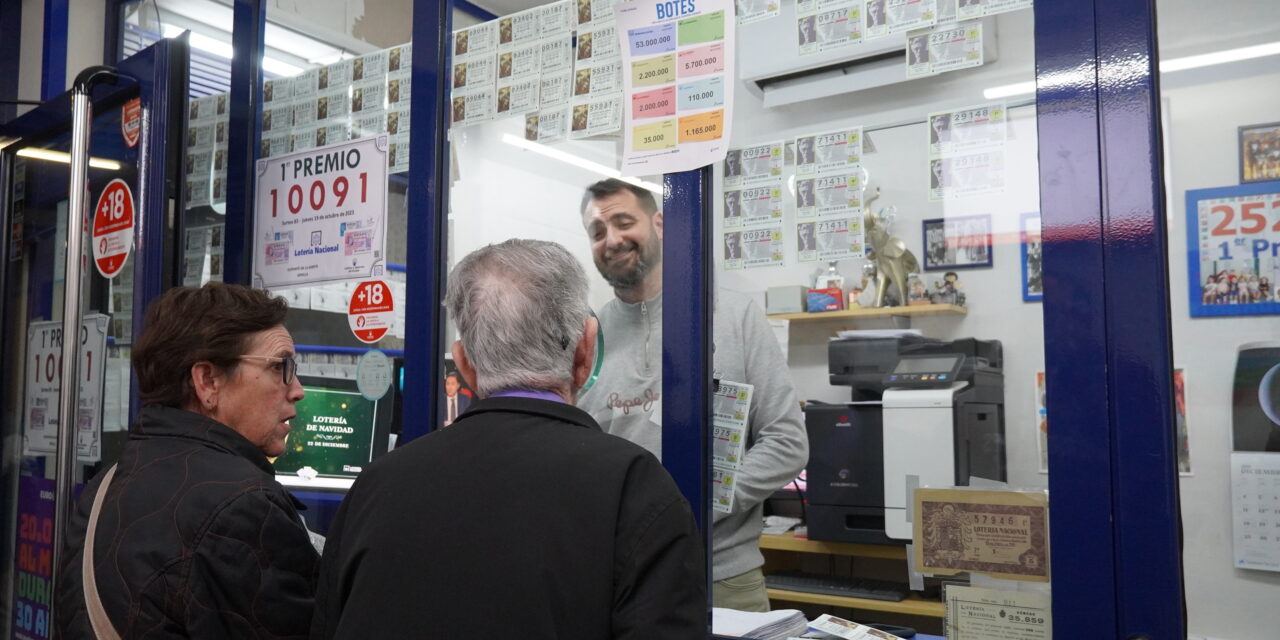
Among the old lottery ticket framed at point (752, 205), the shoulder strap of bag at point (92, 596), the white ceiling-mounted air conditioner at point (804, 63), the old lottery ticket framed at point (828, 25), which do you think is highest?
the old lottery ticket framed at point (828, 25)

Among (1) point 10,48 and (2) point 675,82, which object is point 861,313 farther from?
(1) point 10,48

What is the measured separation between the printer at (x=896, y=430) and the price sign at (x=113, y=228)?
2.12m

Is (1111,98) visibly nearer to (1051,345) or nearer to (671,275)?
(1051,345)

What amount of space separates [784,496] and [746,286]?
1.36 feet

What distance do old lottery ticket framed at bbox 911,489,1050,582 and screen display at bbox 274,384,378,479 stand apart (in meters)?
1.49

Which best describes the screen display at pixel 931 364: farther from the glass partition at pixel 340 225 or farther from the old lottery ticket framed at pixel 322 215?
the old lottery ticket framed at pixel 322 215

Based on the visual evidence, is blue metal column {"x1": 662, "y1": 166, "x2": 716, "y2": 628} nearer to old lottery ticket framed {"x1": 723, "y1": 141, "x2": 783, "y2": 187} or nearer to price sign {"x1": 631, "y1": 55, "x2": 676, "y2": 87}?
old lottery ticket framed {"x1": 723, "y1": 141, "x2": 783, "y2": 187}

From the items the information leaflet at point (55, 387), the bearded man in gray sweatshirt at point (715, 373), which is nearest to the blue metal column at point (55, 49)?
the information leaflet at point (55, 387)

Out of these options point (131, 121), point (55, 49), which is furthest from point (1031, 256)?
point (55, 49)

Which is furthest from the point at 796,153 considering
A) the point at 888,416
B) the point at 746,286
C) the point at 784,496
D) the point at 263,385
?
the point at 263,385

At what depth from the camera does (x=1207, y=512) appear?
1473 millimetres

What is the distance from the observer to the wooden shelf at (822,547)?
185 cm

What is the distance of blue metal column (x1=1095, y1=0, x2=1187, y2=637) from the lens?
1.46 metres

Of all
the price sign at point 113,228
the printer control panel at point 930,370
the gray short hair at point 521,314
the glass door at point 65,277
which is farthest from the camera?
the price sign at point 113,228
